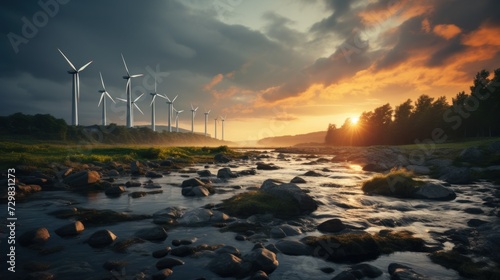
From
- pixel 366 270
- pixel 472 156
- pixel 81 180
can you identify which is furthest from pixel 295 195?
pixel 472 156

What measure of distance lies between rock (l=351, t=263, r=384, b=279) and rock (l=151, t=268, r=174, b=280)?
16.6 ft

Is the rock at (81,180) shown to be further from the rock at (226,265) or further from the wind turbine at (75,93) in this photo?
the wind turbine at (75,93)

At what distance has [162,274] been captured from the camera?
7418mm

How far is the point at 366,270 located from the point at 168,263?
5635 millimetres

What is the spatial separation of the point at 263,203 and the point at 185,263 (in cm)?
688

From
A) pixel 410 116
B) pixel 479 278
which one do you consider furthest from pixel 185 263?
pixel 410 116

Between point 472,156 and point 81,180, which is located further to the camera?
point 472,156

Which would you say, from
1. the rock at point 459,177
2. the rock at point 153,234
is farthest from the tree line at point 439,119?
the rock at point 153,234

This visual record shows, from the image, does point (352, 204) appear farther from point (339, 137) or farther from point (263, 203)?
point (339, 137)

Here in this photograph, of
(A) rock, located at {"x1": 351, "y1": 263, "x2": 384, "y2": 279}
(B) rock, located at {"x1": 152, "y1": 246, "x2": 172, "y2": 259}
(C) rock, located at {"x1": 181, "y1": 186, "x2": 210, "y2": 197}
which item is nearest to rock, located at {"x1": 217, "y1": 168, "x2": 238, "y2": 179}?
(C) rock, located at {"x1": 181, "y1": 186, "x2": 210, "y2": 197}

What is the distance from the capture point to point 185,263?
27.3ft

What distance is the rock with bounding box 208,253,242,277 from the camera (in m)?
7.67

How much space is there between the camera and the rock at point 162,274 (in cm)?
734

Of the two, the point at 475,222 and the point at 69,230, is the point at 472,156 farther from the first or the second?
the point at 69,230
